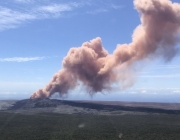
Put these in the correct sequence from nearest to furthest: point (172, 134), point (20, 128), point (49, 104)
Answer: point (172, 134) < point (20, 128) < point (49, 104)

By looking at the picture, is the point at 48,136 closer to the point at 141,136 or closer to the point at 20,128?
the point at 20,128

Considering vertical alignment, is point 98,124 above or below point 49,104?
below

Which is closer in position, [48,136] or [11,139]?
[11,139]

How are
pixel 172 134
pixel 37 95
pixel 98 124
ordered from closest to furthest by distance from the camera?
1. pixel 172 134
2. pixel 98 124
3. pixel 37 95

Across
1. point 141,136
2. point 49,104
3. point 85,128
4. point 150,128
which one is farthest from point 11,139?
point 49,104

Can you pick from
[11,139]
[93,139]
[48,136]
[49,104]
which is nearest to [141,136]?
[93,139]

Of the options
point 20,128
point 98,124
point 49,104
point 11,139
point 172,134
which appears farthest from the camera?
point 49,104

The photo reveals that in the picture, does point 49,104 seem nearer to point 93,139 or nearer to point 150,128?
point 150,128

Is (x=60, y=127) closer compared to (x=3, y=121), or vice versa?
(x=60, y=127)

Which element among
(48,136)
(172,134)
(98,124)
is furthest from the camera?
(98,124)
